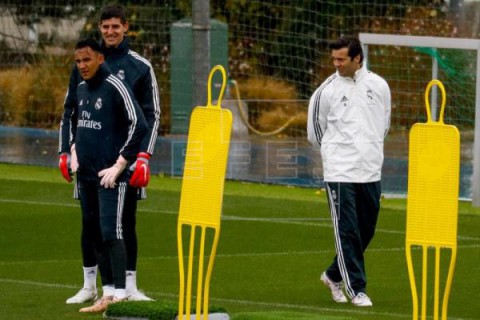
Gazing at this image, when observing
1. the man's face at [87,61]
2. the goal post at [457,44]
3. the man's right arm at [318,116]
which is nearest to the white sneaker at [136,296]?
the man's face at [87,61]

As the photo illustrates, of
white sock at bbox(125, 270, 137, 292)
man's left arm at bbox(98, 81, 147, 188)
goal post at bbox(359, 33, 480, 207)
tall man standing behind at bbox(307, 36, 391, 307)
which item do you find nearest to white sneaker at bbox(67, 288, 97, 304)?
white sock at bbox(125, 270, 137, 292)

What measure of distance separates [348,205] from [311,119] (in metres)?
0.77

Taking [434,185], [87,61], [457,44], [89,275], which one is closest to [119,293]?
[89,275]

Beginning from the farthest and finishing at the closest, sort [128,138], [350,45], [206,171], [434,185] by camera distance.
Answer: [350,45], [128,138], [206,171], [434,185]

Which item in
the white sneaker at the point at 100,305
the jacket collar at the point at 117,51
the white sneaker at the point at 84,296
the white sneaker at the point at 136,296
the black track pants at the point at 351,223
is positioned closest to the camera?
the white sneaker at the point at 100,305

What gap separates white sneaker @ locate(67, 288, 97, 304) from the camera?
1120 cm

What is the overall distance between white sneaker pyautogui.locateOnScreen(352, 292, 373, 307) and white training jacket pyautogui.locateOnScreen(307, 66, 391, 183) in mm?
848

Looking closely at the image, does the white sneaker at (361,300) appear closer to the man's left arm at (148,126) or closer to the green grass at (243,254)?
the green grass at (243,254)

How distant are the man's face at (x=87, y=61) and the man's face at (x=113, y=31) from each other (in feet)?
1.48

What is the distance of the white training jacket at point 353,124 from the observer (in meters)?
Answer: 11.6

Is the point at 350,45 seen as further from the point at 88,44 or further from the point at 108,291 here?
the point at 108,291

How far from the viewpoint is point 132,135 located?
10.7 metres

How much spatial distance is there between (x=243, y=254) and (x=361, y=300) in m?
3.35

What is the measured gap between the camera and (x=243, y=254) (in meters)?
14.6
